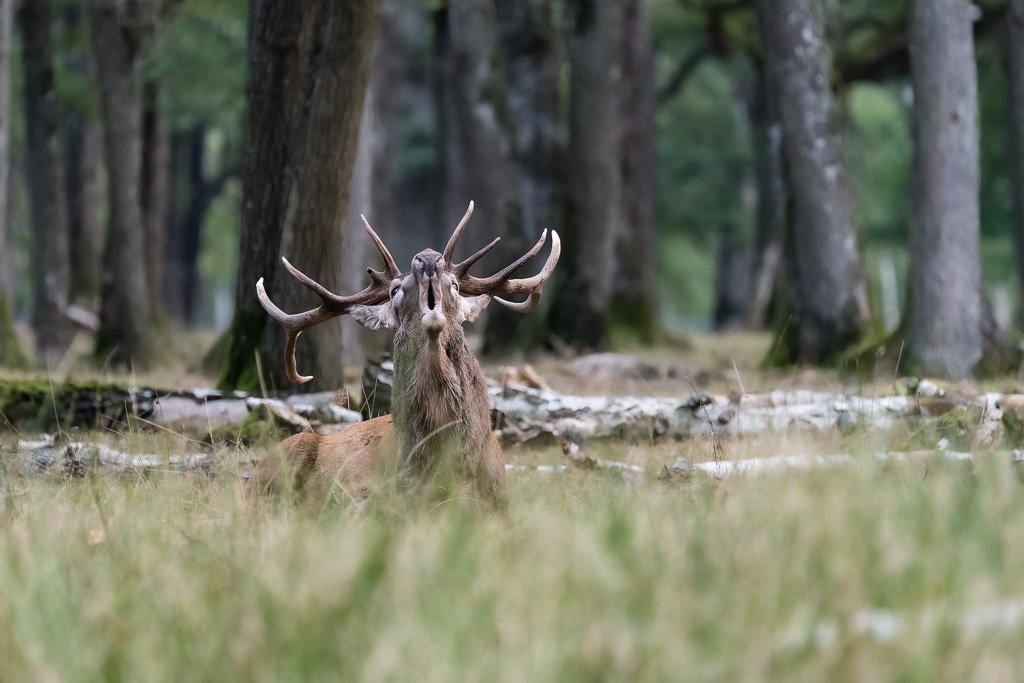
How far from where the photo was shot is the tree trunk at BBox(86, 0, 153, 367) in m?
14.4

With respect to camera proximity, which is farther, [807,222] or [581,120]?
[581,120]

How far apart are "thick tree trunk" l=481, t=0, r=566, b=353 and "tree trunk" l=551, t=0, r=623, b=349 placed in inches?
13.9

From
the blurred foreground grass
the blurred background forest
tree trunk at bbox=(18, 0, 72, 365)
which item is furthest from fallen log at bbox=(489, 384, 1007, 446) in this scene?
tree trunk at bbox=(18, 0, 72, 365)

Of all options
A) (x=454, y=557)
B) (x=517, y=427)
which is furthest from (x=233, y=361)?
(x=454, y=557)

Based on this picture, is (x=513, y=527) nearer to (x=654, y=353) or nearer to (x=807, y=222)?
(x=807, y=222)

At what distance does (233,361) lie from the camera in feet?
29.0

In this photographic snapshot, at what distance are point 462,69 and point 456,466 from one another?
35.3 ft

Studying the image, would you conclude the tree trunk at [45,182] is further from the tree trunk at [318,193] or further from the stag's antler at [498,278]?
the stag's antler at [498,278]

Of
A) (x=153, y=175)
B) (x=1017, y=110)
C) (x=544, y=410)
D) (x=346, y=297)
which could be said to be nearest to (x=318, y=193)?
(x=544, y=410)

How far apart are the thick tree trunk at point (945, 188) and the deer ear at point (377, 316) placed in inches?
251

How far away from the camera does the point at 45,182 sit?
17312 mm

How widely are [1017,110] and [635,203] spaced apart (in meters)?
6.81

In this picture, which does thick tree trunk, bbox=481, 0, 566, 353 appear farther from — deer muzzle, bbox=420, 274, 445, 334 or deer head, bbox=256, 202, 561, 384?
deer muzzle, bbox=420, 274, 445, 334

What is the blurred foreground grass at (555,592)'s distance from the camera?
2.55 meters
